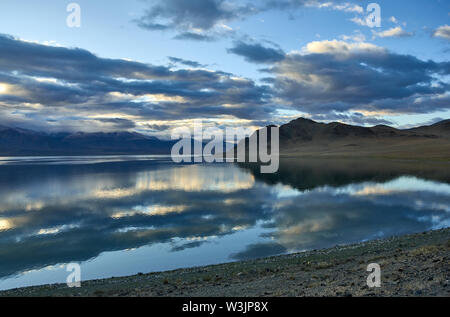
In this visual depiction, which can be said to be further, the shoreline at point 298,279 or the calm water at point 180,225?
the calm water at point 180,225

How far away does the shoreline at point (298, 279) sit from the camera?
8.14 m

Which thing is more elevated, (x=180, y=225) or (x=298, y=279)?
(x=298, y=279)

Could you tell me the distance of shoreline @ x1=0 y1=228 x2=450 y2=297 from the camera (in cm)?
814

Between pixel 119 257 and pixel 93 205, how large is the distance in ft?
51.7

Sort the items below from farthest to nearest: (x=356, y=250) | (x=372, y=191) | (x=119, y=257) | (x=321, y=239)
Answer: (x=372, y=191) < (x=321, y=239) < (x=119, y=257) < (x=356, y=250)

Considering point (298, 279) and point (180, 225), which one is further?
point (180, 225)

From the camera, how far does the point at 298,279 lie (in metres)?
9.98

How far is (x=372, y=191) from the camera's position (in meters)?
37.8

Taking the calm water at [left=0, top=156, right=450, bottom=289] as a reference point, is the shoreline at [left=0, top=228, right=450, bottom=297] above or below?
above

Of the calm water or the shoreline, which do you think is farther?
the calm water
